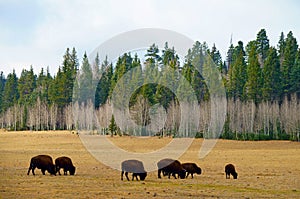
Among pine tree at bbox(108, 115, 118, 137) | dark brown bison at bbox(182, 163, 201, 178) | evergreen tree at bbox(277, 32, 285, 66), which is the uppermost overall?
evergreen tree at bbox(277, 32, 285, 66)

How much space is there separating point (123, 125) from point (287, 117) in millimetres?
27832

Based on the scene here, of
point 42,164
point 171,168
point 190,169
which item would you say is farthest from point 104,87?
point 171,168

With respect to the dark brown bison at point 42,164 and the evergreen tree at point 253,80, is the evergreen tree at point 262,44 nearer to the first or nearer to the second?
the evergreen tree at point 253,80

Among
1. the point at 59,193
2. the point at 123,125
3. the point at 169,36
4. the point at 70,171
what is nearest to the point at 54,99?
the point at 123,125

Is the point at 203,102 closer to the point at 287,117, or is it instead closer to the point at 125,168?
the point at 287,117

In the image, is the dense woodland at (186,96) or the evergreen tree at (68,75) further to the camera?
the evergreen tree at (68,75)

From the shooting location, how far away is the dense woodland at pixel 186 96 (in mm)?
77000

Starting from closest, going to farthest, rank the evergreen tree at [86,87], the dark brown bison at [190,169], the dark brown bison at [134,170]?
the dark brown bison at [134,170] < the dark brown bison at [190,169] < the evergreen tree at [86,87]

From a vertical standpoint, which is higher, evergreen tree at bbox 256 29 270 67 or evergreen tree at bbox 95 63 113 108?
evergreen tree at bbox 256 29 270 67

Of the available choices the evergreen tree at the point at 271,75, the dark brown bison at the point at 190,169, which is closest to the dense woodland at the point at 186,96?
the evergreen tree at the point at 271,75

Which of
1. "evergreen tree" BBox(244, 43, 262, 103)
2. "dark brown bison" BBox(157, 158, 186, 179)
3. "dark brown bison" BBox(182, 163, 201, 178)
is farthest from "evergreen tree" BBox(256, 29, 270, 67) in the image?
"dark brown bison" BBox(157, 158, 186, 179)

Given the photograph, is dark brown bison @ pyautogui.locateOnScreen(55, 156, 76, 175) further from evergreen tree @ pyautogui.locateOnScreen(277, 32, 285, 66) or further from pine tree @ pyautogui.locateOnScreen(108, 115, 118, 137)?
evergreen tree @ pyautogui.locateOnScreen(277, 32, 285, 66)

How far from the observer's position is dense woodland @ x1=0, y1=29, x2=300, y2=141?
253 feet

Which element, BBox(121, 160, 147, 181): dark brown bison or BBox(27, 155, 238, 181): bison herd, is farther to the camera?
BBox(27, 155, 238, 181): bison herd
